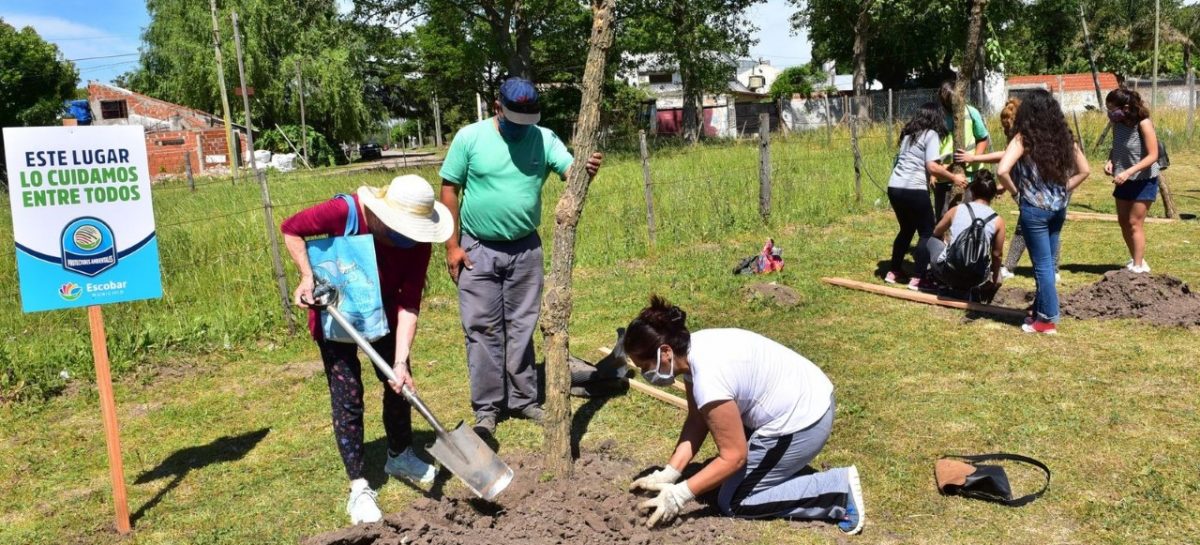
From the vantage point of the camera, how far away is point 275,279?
26.7 feet

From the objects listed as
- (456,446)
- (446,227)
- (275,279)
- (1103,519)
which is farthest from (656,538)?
(275,279)

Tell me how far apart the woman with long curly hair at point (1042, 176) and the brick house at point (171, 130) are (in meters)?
36.6

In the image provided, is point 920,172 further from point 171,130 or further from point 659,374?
point 171,130

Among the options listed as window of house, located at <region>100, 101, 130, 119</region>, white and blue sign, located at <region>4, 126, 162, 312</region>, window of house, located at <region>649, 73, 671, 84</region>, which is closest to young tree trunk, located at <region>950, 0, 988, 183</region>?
white and blue sign, located at <region>4, 126, 162, 312</region>

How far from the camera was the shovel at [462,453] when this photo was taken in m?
3.66

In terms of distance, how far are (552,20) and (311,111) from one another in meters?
20.0

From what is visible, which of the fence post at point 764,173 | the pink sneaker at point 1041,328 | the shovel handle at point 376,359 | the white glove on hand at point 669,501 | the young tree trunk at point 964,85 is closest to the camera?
the white glove on hand at point 669,501

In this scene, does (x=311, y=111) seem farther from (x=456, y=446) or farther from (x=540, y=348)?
(x=456, y=446)

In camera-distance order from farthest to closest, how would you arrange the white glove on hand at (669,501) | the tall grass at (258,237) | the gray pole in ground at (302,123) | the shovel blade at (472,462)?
the gray pole in ground at (302,123) → the tall grass at (258,237) → the shovel blade at (472,462) → the white glove on hand at (669,501)

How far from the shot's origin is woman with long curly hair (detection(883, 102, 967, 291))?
7539 millimetres

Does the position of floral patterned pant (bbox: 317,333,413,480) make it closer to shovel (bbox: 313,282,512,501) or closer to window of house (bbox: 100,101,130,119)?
shovel (bbox: 313,282,512,501)

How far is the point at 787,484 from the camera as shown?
374 cm

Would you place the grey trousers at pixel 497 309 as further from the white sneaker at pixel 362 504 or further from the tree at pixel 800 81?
the tree at pixel 800 81

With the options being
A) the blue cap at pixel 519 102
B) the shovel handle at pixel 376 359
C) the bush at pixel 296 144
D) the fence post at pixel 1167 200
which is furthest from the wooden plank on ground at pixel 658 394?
the bush at pixel 296 144
